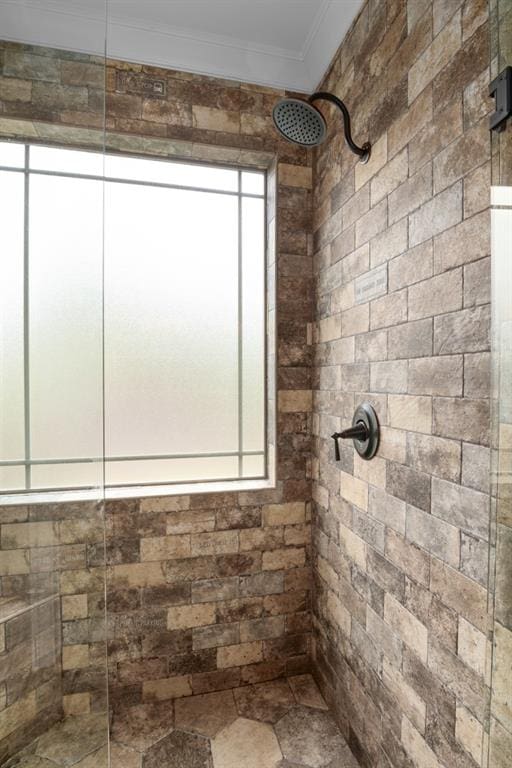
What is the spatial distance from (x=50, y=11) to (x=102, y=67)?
152 millimetres

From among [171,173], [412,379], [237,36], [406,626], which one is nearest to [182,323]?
[171,173]

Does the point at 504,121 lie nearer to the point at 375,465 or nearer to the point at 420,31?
the point at 420,31

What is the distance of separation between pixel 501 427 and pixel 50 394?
3.08 feet

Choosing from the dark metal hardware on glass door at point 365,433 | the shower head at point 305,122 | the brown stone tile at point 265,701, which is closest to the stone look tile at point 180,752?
the brown stone tile at point 265,701

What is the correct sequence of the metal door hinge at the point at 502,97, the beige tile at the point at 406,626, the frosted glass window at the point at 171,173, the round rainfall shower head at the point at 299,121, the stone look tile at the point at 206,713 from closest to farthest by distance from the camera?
the metal door hinge at the point at 502,97
the beige tile at the point at 406,626
the round rainfall shower head at the point at 299,121
the stone look tile at the point at 206,713
the frosted glass window at the point at 171,173

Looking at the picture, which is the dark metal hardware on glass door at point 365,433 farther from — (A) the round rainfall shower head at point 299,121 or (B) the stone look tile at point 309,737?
(B) the stone look tile at point 309,737

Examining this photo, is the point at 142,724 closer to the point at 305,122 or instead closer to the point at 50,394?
the point at 50,394

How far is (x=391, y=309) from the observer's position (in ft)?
3.99

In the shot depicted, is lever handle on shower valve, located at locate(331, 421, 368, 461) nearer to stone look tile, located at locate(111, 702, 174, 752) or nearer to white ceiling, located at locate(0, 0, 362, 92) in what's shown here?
stone look tile, located at locate(111, 702, 174, 752)

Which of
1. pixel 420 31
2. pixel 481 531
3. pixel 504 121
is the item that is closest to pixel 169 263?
pixel 420 31

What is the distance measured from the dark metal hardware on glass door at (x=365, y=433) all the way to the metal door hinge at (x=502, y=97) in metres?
0.89

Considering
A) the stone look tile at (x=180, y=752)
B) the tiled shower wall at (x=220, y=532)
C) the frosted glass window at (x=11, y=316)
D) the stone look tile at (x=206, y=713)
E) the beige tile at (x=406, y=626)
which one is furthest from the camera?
the tiled shower wall at (x=220, y=532)

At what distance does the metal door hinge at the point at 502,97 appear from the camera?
560 mm

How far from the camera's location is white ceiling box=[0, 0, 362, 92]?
4.89 ft
